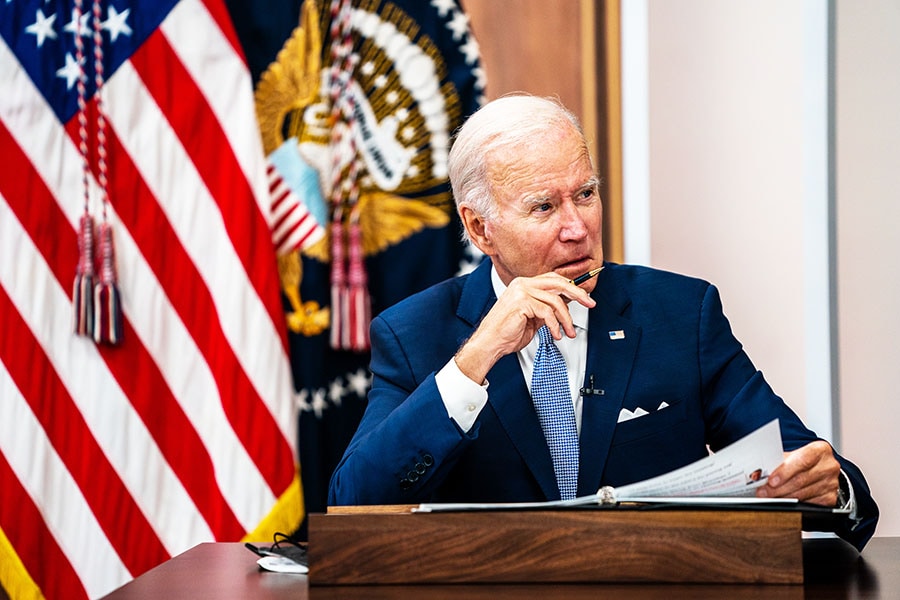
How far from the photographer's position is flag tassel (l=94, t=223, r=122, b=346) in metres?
3.21

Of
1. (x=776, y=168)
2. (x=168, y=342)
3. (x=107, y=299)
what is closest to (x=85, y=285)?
(x=107, y=299)

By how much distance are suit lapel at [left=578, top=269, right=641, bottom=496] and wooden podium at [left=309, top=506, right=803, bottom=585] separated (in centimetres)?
68

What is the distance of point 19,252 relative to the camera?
10.7 feet

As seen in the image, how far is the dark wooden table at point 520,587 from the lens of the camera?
1361mm

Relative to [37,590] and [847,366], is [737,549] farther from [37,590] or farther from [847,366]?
[37,590]

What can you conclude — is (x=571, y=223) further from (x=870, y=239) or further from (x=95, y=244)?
(x=95, y=244)

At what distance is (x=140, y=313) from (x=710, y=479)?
2.26 metres

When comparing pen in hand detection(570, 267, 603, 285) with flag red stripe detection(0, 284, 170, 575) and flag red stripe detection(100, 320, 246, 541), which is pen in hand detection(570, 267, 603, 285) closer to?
flag red stripe detection(100, 320, 246, 541)

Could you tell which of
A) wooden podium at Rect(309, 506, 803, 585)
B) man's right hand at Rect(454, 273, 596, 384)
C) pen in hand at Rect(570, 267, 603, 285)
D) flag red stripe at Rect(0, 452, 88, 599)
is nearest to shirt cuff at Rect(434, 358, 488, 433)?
man's right hand at Rect(454, 273, 596, 384)

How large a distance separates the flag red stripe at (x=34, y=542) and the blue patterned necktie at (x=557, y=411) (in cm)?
185

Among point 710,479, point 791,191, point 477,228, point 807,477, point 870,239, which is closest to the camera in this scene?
point 710,479

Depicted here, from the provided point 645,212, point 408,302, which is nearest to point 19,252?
point 408,302

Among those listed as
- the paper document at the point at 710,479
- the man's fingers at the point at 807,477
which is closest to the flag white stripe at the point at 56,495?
the paper document at the point at 710,479

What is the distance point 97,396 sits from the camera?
3.28 m
